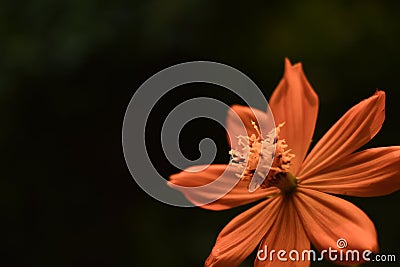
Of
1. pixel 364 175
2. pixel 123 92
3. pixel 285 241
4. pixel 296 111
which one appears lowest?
pixel 285 241

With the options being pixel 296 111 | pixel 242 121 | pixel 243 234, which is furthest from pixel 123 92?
pixel 243 234

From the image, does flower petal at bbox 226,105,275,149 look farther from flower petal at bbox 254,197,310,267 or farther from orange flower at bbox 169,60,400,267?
flower petal at bbox 254,197,310,267

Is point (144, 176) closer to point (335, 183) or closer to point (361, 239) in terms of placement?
point (335, 183)

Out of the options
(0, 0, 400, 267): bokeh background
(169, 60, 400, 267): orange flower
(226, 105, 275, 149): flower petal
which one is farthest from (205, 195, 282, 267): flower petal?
(0, 0, 400, 267): bokeh background

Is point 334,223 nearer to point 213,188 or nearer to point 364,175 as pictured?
point 364,175

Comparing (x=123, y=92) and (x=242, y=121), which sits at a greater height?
(x=123, y=92)

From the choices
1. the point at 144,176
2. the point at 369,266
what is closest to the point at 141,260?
the point at 369,266

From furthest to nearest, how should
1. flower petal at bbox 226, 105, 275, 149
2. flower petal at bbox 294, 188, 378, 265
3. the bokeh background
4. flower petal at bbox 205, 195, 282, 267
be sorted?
the bokeh background
flower petal at bbox 226, 105, 275, 149
flower petal at bbox 205, 195, 282, 267
flower petal at bbox 294, 188, 378, 265

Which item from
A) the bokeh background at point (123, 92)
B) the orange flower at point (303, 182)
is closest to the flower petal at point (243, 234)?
the orange flower at point (303, 182)
